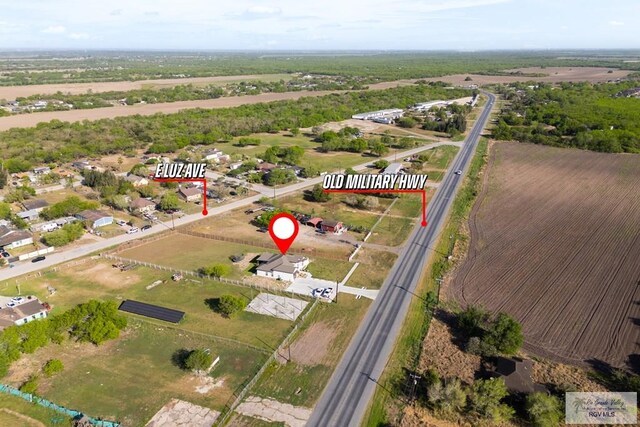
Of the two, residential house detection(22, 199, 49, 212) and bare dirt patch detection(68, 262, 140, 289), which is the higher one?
residential house detection(22, 199, 49, 212)

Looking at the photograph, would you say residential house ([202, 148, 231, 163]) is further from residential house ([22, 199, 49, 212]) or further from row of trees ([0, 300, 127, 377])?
row of trees ([0, 300, 127, 377])

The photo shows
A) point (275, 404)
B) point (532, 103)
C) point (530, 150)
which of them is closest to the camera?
point (275, 404)

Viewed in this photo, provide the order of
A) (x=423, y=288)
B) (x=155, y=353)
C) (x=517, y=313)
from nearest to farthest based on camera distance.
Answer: (x=155, y=353) → (x=517, y=313) → (x=423, y=288)

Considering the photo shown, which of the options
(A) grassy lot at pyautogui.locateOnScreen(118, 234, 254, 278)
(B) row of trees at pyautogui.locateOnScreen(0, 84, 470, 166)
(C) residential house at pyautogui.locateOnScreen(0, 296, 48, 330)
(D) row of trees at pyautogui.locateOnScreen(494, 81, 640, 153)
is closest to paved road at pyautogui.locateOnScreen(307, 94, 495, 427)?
(A) grassy lot at pyautogui.locateOnScreen(118, 234, 254, 278)

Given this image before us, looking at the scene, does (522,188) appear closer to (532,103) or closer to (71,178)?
(71,178)

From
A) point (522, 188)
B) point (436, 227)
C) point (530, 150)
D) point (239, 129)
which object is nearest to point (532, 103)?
point (530, 150)

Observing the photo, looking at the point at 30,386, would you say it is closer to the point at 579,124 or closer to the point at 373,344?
the point at 373,344
